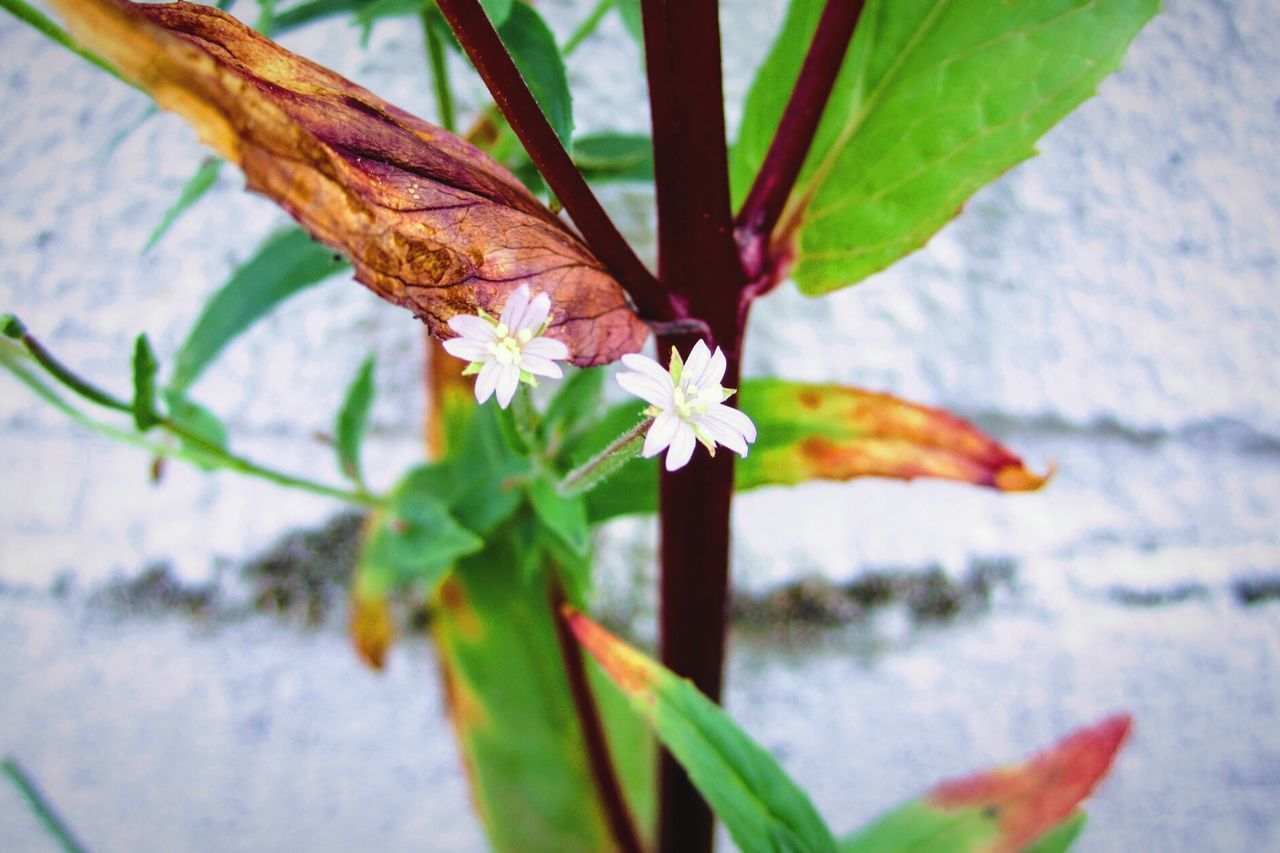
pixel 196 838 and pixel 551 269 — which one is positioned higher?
pixel 551 269

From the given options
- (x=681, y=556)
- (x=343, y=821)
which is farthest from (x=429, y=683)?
(x=681, y=556)

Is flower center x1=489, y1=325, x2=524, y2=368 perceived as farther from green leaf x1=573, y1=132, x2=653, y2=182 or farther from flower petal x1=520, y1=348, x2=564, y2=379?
green leaf x1=573, y1=132, x2=653, y2=182

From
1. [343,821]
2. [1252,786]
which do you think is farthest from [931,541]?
[343,821]

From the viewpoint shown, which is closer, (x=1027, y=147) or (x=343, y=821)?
(x=1027, y=147)

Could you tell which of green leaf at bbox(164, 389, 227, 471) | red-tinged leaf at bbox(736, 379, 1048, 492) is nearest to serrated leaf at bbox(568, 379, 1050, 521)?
red-tinged leaf at bbox(736, 379, 1048, 492)

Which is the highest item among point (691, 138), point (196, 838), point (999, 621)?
point (691, 138)

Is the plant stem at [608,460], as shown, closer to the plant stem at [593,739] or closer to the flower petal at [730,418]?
the flower petal at [730,418]

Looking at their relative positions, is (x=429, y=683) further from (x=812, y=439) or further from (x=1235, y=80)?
(x=1235, y=80)
